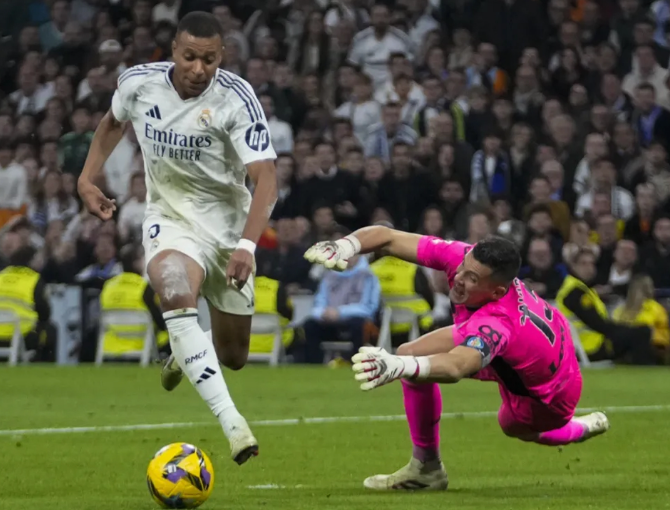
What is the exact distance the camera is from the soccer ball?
23.1 ft

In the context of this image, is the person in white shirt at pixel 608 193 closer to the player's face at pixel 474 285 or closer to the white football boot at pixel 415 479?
the white football boot at pixel 415 479

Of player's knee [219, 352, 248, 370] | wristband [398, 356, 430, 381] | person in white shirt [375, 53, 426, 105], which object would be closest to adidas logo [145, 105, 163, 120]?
player's knee [219, 352, 248, 370]

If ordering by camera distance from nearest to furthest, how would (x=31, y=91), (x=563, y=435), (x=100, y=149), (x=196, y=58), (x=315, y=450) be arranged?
1. (x=196, y=58)
2. (x=563, y=435)
3. (x=100, y=149)
4. (x=315, y=450)
5. (x=31, y=91)

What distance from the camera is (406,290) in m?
18.2

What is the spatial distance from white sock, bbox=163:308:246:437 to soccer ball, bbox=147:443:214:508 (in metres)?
0.57

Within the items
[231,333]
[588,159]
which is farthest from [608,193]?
[231,333]

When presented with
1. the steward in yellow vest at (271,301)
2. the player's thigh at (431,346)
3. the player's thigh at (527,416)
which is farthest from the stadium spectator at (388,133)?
the player's thigh at (431,346)

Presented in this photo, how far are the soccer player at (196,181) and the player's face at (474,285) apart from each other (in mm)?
1137

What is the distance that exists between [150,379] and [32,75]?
7.50 metres

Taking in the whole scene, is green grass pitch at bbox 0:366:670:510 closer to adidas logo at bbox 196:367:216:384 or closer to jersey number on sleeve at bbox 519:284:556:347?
adidas logo at bbox 196:367:216:384

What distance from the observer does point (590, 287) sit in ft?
58.7

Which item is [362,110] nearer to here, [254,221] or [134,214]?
[134,214]

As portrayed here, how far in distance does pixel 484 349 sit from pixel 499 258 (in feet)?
1.78

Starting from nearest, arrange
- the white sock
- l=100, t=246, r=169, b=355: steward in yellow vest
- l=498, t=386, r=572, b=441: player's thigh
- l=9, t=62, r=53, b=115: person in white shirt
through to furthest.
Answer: the white sock < l=498, t=386, r=572, b=441: player's thigh < l=100, t=246, r=169, b=355: steward in yellow vest < l=9, t=62, r=53, b=115: person in white shirt
